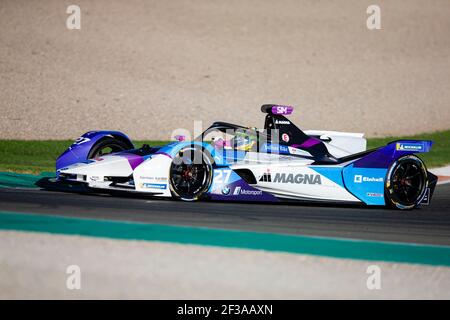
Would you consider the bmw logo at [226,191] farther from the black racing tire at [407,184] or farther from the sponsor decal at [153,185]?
the black racing tire at [407,184]

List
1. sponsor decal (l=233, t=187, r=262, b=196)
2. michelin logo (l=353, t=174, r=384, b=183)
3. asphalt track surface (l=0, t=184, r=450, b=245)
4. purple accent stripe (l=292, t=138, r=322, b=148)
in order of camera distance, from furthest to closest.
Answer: purple accent stripe (l=292, t=138, r=322, b=148)
michelin logo (l=353, t=174, r=384, b=183)
sponsor decal (l=233, t=187, r=262, b=196)
asphalt track surface (l=0, t=184, r=450, b=245)

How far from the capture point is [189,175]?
9023 millimetres

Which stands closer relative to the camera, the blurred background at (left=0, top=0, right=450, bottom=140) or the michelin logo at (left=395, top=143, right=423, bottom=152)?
the michelin logo at (left=395, top=143, right=423, bottom=152)

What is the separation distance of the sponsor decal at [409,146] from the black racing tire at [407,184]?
11cm

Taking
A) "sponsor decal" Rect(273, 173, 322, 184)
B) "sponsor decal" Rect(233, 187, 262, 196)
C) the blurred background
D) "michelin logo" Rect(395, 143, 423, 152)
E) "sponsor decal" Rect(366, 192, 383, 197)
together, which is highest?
the blurred background

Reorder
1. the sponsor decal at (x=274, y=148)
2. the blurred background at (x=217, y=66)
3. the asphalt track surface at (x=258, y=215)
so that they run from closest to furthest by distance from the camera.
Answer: the asphalt track surface at (x=258, y=215) < the sponsor decal at (x=274, y=148) < the blurred background at (x=217, y=66)

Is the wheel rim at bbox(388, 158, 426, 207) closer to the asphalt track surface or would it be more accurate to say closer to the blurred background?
the asphalt track surface

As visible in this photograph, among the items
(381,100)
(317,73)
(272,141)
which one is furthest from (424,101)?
(272,141)

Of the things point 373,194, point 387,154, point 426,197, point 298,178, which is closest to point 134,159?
point 298,178

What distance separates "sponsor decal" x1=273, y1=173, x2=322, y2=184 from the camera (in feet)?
29.7

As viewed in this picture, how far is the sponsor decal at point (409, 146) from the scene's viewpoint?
926 centimetres

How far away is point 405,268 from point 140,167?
12.4 ft

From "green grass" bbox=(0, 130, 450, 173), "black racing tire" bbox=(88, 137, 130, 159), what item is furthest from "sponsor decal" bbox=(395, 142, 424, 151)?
"green grass" bbox=(0, 130, 450, 173)

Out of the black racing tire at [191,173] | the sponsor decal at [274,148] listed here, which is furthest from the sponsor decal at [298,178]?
the black racing tire at [191,173]
